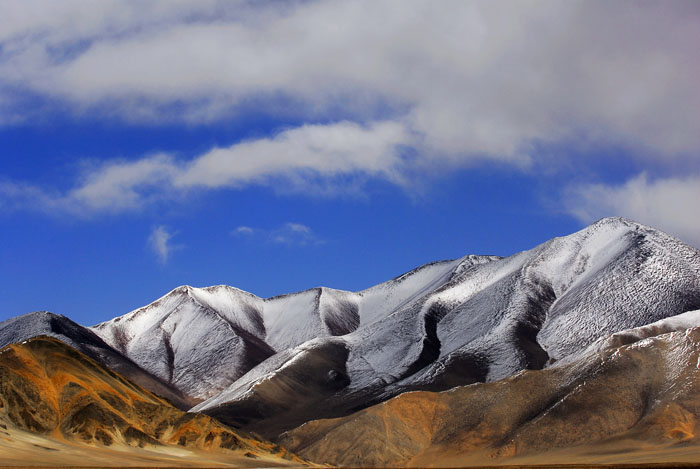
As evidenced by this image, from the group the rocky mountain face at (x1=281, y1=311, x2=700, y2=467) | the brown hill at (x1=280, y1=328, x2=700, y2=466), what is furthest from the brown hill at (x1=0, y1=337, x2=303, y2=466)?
the brown hill at (x1=280, y1=328, x2=700, y2=466)

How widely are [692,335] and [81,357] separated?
97.5 m

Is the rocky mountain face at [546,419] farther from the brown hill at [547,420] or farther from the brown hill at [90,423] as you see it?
the brown hill at [90,423]

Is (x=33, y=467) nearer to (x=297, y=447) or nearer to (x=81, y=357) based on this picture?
(x=81, y=357)

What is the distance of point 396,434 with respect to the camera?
153 metres

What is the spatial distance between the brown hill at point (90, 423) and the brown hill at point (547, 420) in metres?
18.0

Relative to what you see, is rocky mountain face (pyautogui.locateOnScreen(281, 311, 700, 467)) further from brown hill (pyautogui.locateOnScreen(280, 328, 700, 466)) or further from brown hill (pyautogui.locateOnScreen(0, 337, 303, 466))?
brown hill (pyautogui.locateOnScreen(0, 337, 303, 466))

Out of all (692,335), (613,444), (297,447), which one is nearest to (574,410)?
(613,444)

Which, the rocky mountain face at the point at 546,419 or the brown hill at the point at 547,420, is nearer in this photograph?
the brown hill at the point at 547,420

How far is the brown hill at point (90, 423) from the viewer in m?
100

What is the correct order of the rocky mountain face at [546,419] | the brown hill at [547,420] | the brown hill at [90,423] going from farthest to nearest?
the rocky mountain face at [546,419] → the brown hill at [547,420] → the brown hill at [90,423]

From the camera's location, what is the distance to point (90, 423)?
356ft

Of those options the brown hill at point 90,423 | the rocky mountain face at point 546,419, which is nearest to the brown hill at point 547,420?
the rocky mountain face at point 546,419

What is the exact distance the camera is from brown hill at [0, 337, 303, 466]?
100 meters

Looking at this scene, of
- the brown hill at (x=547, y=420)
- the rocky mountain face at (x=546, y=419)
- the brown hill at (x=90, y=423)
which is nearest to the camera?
the brown hill at (x=90, y=423)
